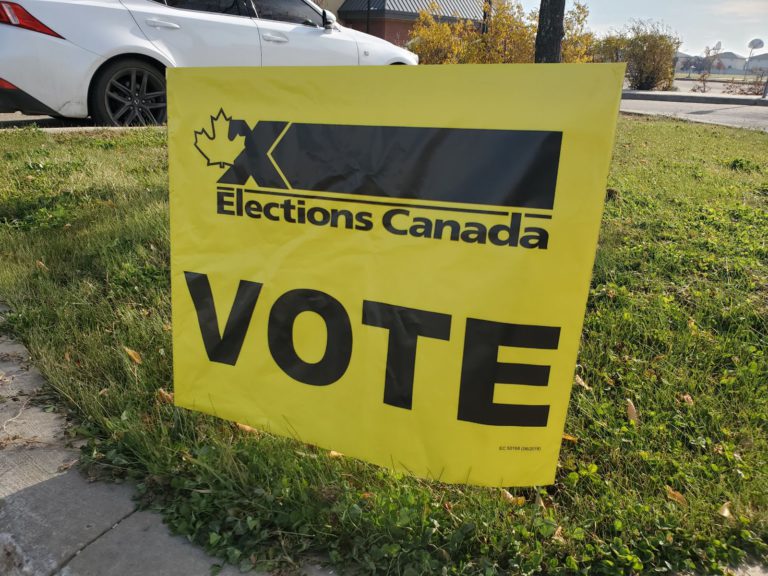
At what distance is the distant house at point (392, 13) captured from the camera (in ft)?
72.1

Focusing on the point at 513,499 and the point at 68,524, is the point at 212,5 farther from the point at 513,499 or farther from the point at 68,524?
the point at 513,499

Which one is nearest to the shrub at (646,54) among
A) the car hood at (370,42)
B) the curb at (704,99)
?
the curb at (704,99)

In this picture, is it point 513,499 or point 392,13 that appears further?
point 392,13

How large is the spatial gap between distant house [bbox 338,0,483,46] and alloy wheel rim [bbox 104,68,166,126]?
55.4 ft

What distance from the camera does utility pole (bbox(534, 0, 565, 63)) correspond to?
4691 mm

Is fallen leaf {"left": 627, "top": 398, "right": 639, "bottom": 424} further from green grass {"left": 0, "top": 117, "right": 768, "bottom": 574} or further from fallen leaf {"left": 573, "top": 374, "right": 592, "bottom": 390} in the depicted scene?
fallen leaf {"left": 573, "top": 374, "right": 592, "bottom": 390}

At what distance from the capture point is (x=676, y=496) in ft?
5.99

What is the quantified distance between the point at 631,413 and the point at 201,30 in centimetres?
598

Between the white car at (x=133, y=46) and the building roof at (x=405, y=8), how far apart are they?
52.6 feet

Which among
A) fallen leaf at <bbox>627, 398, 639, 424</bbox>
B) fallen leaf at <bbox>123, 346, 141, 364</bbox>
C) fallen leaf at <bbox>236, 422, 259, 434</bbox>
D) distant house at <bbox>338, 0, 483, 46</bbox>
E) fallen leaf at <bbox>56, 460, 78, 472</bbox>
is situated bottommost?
fallen leaf at <bbox>56, 460, 78, 472</bbox>

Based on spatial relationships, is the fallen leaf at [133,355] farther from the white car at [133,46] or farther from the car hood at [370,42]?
the car hood at [370,42]

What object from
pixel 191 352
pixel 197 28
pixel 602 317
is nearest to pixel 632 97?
pixel 197 28

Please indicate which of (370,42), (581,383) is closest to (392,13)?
(370,42)

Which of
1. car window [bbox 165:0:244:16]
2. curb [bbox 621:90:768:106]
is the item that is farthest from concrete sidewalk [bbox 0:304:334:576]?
curb [bbox 621:90:768:106]
